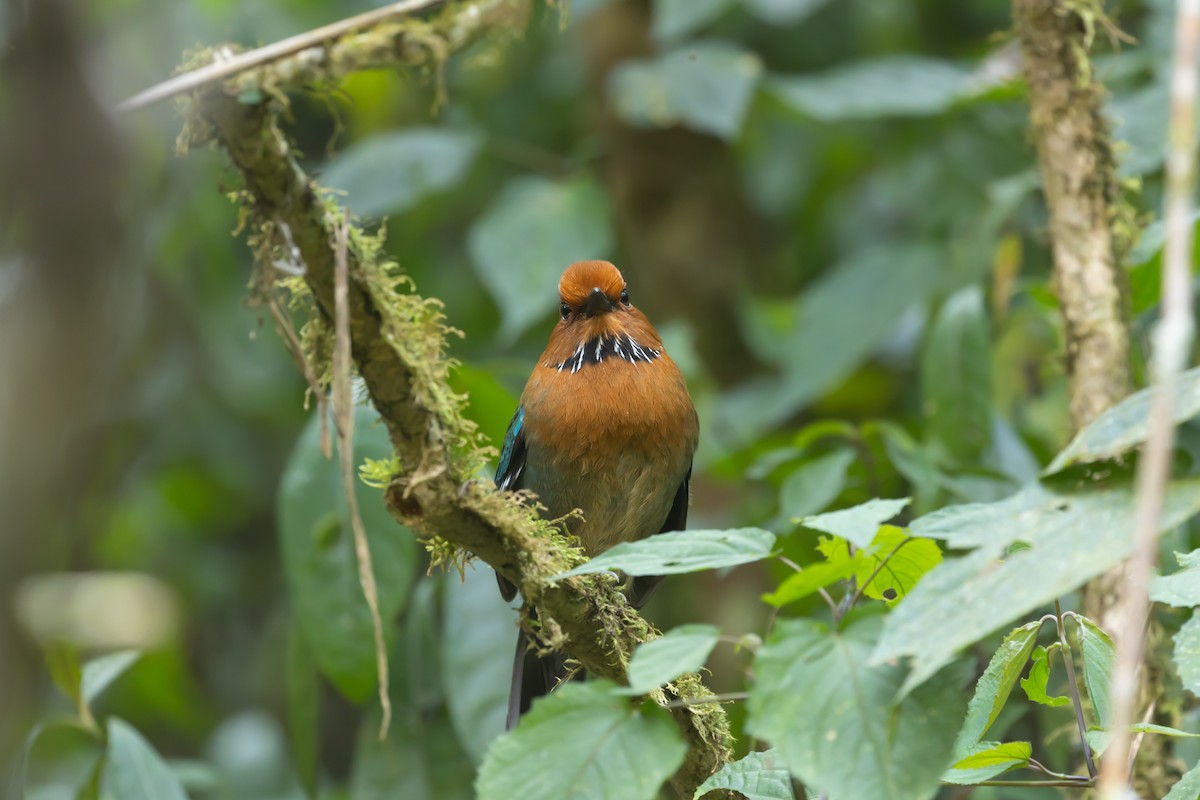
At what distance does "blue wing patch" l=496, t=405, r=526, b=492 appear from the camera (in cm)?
397

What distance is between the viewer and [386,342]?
212 cm

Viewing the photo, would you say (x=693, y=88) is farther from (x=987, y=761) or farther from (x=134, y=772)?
(x=987, y=761)

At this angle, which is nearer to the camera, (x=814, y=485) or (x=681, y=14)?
(x=814, y=485)

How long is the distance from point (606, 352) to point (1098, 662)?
224cm

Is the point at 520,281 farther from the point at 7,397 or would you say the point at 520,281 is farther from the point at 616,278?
the point at 7,397

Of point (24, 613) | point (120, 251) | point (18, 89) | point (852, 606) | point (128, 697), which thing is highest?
point (18, 89)

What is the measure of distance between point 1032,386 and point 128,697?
4.51 m

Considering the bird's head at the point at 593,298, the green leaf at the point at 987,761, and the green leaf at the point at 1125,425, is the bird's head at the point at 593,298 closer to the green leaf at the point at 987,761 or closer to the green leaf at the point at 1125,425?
the green leaf at the point at 987,761

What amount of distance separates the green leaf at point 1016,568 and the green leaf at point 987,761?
1.94 feet

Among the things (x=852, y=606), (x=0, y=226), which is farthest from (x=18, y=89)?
(x=852, y=606)

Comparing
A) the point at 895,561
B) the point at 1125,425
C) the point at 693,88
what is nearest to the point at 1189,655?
the point at 895,561

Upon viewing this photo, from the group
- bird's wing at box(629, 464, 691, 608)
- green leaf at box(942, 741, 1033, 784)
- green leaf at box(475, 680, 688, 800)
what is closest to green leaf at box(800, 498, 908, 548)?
green leaf at box(475, 680, 688, 800)

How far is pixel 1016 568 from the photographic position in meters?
1.55

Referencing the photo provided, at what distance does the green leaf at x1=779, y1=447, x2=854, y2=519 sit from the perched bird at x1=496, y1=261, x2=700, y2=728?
16.1 inches
